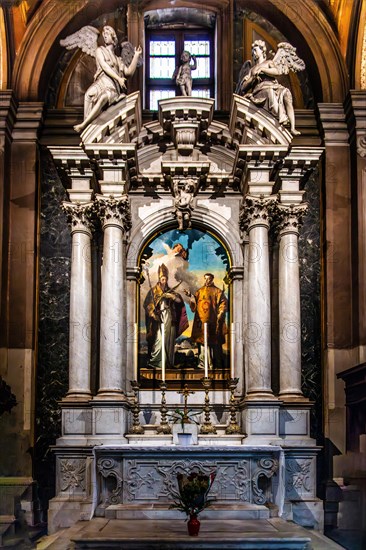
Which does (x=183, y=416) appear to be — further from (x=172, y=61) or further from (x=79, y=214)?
(x=172, y=61)

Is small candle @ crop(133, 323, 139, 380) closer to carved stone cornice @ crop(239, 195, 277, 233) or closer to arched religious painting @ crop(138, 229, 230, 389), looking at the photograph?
arched religious painting @ crop(138, 229, 230, 389)

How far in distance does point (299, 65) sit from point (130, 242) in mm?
3442

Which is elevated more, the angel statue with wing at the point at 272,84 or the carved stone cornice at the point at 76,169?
the angel statue with wing at the point at 272,84

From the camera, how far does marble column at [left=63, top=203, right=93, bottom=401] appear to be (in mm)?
13648

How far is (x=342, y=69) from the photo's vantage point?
16.0 meters

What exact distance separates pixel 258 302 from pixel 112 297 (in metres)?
1.96

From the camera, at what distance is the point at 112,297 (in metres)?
13.7

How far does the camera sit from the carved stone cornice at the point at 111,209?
13.9 m

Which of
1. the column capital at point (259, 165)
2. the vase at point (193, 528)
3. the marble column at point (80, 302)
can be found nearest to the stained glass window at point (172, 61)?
the column capital at point (259, 165)

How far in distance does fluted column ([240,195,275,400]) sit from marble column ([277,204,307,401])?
0.24m

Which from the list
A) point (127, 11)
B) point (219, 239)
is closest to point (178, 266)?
point (219, 239)

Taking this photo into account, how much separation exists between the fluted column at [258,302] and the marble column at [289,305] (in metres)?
0.24

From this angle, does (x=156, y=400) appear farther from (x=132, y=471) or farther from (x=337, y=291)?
(x=337, y=291)

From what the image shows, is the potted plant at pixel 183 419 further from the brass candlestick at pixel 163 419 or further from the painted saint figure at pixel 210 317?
the painted saint figure at pixel 210 317
